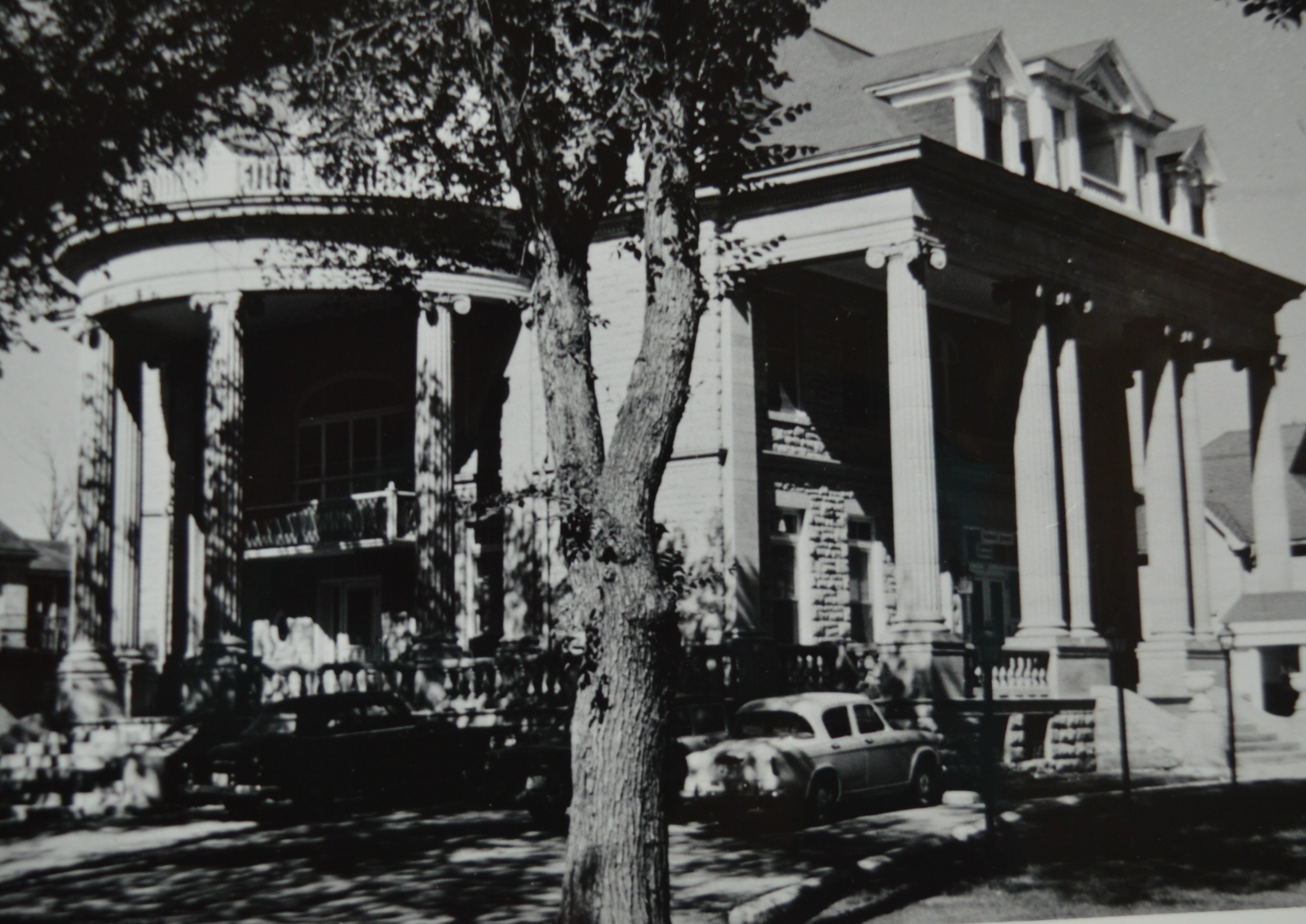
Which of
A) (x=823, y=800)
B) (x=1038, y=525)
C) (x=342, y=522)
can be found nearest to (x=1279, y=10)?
(x=823, y=800)

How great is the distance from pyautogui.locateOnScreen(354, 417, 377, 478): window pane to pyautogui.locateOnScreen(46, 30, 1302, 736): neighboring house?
0.08m

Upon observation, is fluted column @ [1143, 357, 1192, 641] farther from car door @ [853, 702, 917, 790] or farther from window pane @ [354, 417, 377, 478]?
window pane @ [354, 417, 377, 478]

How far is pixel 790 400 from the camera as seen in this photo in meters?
25.5

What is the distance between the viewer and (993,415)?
29234mm

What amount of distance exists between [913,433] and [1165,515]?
759 cm

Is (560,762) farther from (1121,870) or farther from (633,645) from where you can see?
(633,645)

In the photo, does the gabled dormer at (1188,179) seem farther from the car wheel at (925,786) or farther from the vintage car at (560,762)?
the vintage car at (560,762)

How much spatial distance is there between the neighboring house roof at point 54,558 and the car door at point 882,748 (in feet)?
45.0

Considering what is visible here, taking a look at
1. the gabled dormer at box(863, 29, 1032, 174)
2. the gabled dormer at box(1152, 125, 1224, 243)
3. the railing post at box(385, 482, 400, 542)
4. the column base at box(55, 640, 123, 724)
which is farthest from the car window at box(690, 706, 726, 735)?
the gabled dormer at box(1152, 125, 1224, 243)

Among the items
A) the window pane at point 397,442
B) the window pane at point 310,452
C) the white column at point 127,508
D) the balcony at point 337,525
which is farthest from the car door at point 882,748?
the window pane at point 310,452

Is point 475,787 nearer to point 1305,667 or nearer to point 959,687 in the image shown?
point 959,687

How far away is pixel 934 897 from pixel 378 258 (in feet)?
25.2

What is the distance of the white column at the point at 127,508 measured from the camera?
81.5ft

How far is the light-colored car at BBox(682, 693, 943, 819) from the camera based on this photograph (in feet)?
53.4
